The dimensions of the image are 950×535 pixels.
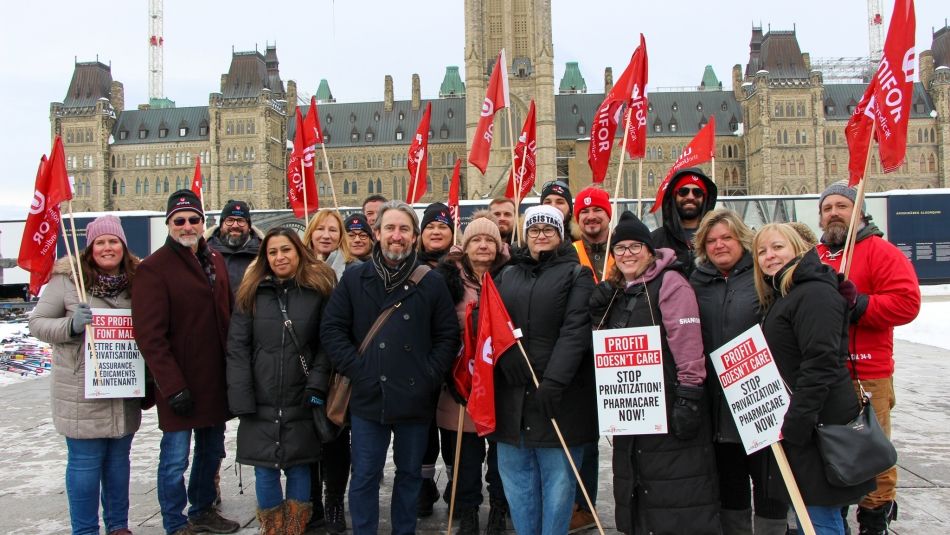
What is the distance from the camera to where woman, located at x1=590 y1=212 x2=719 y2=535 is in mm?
3105

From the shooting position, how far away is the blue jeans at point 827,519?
3.05 metres

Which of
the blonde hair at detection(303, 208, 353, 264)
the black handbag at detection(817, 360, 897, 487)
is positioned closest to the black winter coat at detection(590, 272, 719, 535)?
the black handbag at detection(817, 360, 897, 487)

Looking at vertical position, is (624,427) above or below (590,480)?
above

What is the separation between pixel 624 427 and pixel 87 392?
302 cm

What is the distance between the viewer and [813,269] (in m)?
2.97

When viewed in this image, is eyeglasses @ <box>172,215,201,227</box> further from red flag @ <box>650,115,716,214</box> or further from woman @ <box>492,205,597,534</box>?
red flag @ <box>650,115,716,214</box>

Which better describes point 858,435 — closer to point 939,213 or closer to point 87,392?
point 87,392

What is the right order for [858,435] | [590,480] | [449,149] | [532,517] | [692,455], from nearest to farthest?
[858,435], [692,455], [532,517], [590,480], [449,149]

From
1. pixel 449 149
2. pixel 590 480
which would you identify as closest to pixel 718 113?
pixel 449 149

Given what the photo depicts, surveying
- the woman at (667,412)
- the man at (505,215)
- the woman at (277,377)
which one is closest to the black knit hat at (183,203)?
the woman at (277,377)

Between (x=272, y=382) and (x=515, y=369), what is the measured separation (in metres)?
1.44

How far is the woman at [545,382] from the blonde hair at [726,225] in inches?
23.8

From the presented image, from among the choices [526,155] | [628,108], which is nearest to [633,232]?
[628,108]

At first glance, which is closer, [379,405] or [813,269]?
[813,269]
